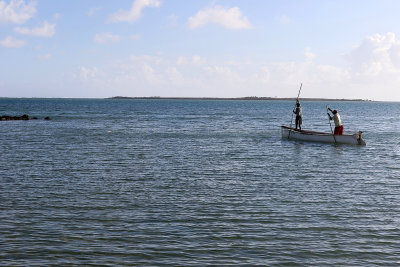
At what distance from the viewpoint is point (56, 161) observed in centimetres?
2338

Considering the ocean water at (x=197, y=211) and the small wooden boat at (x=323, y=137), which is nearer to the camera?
the ocean water at (x=197, y=211)

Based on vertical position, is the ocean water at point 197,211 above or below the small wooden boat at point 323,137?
below

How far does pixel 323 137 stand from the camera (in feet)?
115

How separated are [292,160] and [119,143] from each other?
1388 centimetres

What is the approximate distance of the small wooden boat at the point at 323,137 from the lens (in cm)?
3338

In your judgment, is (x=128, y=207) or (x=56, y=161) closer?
(x=128, y=207)

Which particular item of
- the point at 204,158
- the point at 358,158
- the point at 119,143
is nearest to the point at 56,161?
the point at 204,158

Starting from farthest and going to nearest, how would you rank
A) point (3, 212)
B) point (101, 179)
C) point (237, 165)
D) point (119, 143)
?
1. point (119, 143)
2. point (237, 165)
3. point (101, 179)
4. point (3, 212)

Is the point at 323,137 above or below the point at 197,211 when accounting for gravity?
above

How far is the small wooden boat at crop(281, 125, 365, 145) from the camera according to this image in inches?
1314

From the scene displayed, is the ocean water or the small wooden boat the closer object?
the ocean water

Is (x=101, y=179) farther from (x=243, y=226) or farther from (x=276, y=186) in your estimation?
(x=243, y=226)

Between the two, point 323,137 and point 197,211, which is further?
point 323,137

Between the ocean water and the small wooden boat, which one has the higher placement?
the small wooden boat
